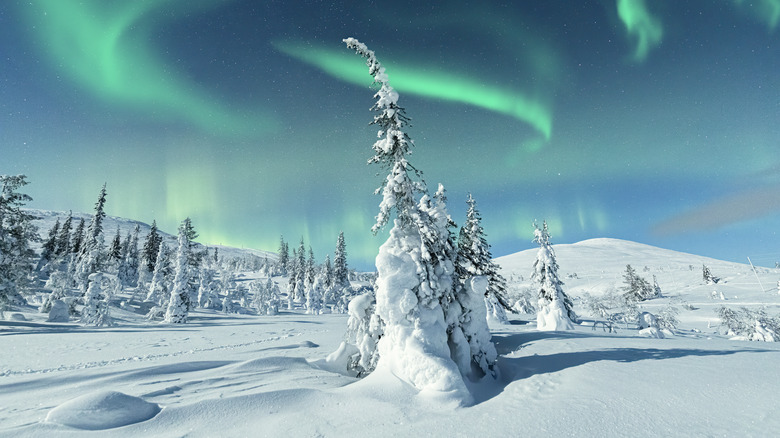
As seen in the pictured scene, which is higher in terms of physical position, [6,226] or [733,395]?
[6,226]

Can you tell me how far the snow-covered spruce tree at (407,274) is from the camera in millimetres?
7839

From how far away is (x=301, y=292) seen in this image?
82.5m

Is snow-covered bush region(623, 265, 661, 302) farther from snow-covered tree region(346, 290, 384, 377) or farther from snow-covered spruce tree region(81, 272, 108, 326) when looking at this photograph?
snow-covered spruce tree region(81, 272, 108, 326)

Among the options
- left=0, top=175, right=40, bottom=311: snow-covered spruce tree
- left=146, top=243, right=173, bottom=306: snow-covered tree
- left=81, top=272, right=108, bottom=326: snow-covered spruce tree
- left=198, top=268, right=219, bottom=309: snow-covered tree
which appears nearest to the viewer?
left=0, top=175, right=40, bottom=311: snow-covered spruce tree

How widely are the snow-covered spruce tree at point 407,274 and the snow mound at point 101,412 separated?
506cm

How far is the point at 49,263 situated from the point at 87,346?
62865mm

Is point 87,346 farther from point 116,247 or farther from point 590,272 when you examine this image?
point 590,272

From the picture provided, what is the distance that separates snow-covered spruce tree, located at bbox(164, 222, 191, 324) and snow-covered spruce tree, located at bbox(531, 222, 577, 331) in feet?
121

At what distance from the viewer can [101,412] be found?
5.84 meters

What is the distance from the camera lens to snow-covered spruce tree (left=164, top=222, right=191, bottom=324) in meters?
35.7

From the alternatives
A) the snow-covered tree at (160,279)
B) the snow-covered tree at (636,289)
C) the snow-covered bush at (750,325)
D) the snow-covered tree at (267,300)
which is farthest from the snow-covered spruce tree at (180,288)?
the snow-covered tree at (636,289)

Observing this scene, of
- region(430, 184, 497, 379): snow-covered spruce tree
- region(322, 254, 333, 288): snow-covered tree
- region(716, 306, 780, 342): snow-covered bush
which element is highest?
region(322, 254, 333, 288): snow-covered tree

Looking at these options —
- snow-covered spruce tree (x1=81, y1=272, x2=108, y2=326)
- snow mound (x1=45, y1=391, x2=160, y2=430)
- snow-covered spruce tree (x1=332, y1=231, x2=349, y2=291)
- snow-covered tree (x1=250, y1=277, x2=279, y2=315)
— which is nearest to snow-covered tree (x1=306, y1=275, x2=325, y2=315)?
snow-covered tree (x1=250, y1=277, x2=279, y2=315)

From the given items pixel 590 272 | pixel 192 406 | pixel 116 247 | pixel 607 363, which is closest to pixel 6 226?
pixel 192 406
